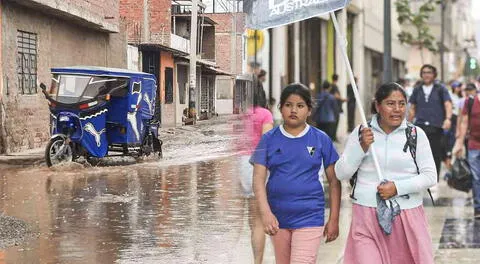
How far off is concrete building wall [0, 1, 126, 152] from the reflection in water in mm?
426

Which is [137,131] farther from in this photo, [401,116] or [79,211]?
[401,116]

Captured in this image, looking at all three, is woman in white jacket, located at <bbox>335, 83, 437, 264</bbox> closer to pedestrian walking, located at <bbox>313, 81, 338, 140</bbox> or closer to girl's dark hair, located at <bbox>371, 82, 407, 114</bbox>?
girl's dark hair, located at <bbox>371, 82, 407, 114</bbox>

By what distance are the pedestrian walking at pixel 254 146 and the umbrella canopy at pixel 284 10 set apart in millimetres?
642

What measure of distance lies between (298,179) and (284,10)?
1.19 m

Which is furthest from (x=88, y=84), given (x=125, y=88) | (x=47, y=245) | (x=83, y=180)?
(x=47, y=245)

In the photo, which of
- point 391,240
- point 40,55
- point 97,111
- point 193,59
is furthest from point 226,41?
point 391,240

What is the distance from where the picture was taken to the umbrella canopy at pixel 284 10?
5832 mm

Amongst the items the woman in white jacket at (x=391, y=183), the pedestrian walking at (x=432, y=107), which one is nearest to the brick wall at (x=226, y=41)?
the woman in white jacket at (x=391, y=183)

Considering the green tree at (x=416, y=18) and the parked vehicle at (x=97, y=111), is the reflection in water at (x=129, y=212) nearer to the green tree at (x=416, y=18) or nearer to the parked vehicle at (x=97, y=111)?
the parked vehicle at (x=97, y=111)

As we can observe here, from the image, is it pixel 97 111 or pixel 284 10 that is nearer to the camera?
pixel 97 111

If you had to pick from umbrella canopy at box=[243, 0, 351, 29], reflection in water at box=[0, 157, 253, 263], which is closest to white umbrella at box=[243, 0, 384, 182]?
umbrella canopy at box=[243, 0, 351, 29]

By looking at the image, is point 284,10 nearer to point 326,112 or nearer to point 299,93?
point 299,93

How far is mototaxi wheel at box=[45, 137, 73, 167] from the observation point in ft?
17.6

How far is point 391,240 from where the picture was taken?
5.27m
